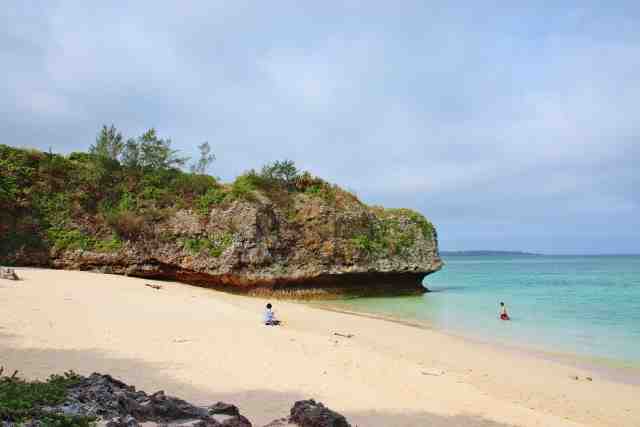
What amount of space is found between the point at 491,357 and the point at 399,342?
2485mm

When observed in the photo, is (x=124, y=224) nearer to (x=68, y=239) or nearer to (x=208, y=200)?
(x=68, y=239)

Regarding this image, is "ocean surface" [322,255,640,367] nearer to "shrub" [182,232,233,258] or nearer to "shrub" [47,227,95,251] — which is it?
"shrub" [182,232,233,258]

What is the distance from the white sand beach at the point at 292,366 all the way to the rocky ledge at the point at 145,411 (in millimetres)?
1161

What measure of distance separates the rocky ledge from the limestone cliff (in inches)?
764

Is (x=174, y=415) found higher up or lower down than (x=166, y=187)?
lower down

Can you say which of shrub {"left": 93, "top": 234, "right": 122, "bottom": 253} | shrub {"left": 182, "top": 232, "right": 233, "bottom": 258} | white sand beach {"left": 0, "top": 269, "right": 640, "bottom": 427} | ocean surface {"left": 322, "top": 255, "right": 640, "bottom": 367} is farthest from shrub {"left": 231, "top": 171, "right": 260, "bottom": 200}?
white sand beach {"left": 0, "top": 269, "right": 640, "bottom": 427}

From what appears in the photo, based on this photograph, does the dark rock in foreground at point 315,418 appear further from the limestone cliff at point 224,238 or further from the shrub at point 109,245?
the shrub at point 109,245

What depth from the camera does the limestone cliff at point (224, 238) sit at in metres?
21.7

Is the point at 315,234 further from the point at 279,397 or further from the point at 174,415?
the point at 174,415

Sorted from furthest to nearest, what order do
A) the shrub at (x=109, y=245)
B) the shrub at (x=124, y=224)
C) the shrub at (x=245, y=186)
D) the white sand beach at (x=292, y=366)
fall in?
1. the shrub at (x=245, y=186)
2. the shrub at (x=124, y=224)
3. the shrub at (x=109, y=245)
4. the white sand beach at (x=292, y=366)

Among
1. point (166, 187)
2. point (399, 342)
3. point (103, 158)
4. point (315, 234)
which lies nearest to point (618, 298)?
point (315, 234)

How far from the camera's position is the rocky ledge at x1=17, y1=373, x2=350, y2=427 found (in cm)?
379

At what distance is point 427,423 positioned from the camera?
19.6 feet

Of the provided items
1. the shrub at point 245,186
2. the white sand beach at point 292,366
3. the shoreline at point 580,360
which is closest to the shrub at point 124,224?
the shrub at point 245,186
